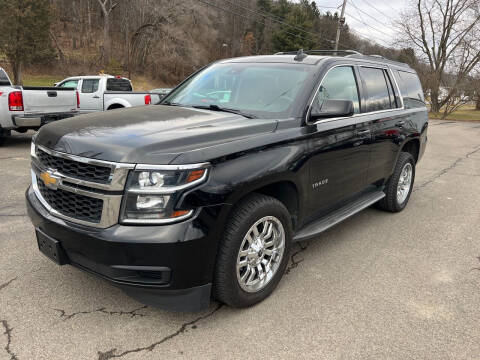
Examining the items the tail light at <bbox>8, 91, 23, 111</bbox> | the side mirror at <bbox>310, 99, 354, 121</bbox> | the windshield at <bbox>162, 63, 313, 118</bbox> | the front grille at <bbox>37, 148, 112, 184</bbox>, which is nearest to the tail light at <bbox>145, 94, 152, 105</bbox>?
the tail light at <bbox>8, 91, 23, 111</bbox>

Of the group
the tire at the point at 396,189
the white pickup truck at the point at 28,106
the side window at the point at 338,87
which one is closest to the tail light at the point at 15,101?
the white pickup truck at the point at 28,106

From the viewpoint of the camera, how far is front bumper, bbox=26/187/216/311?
2.28 meters

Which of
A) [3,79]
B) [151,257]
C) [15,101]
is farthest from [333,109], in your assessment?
[3,79]

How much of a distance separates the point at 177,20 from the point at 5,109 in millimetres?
35460

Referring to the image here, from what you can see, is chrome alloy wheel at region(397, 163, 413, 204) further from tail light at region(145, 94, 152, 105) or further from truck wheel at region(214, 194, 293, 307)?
tail light at region(145, 94, 152, 105)

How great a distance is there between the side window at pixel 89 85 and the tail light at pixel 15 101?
471cm

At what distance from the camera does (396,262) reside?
382cm

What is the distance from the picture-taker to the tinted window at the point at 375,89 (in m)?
4.24

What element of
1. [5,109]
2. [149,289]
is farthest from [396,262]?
[5,109]

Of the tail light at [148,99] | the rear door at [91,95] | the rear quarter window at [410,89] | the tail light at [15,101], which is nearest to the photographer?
the rear quarter window at [410,89]

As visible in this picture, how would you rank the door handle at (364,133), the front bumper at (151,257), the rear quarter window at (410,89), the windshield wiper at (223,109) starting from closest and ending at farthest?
the front bumper at (151,257), the windshield wiper at (223,109), the door handle at (364,133), the rear quarter window at (410,89)

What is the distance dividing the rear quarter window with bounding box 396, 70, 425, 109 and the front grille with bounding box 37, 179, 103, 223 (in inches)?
168

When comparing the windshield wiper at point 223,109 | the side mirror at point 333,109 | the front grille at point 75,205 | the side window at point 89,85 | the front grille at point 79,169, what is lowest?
the front grille at point 75,205

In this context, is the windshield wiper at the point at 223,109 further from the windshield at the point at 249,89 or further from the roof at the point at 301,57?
the roof at the point at 301,57
